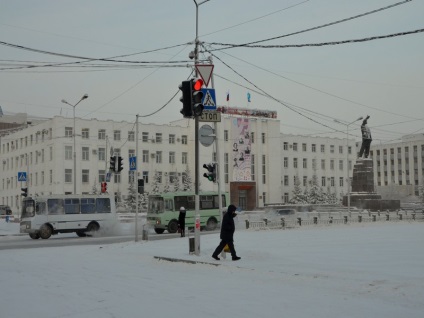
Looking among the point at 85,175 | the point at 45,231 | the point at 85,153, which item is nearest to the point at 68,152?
the point at 85,153

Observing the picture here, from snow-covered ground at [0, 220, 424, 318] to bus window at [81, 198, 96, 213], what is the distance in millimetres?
14559

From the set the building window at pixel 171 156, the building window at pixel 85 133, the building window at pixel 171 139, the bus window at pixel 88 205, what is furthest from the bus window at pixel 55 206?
the building window at pixel 171 139

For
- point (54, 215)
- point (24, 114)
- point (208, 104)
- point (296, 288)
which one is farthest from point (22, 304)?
point (24, 114)

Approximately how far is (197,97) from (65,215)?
1923 cm

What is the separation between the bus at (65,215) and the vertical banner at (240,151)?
51865 mm

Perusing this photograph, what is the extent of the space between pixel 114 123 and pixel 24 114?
5239cm

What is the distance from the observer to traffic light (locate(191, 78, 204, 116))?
1761 cm

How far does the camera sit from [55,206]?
33781 mm

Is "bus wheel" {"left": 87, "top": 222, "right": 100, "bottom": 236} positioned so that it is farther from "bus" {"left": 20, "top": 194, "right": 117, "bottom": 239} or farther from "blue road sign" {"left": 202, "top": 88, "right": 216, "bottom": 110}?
"blue road sign" {"left": 202, "top": 88, "right": 216, "bottom": 110}

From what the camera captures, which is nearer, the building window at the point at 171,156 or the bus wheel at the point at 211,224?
the bus wheel at the point at 211,224

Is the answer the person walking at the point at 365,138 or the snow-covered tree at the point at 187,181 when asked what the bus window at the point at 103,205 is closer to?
the person walking at the point at 365,138

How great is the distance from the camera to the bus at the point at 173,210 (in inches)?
1437

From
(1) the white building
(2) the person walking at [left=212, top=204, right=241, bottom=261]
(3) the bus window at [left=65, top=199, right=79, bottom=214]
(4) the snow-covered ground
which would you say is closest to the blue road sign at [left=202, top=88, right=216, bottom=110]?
(2) the person walking at [left=212, top=204, right=241, bottom=261]

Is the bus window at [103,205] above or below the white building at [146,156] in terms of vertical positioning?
below
